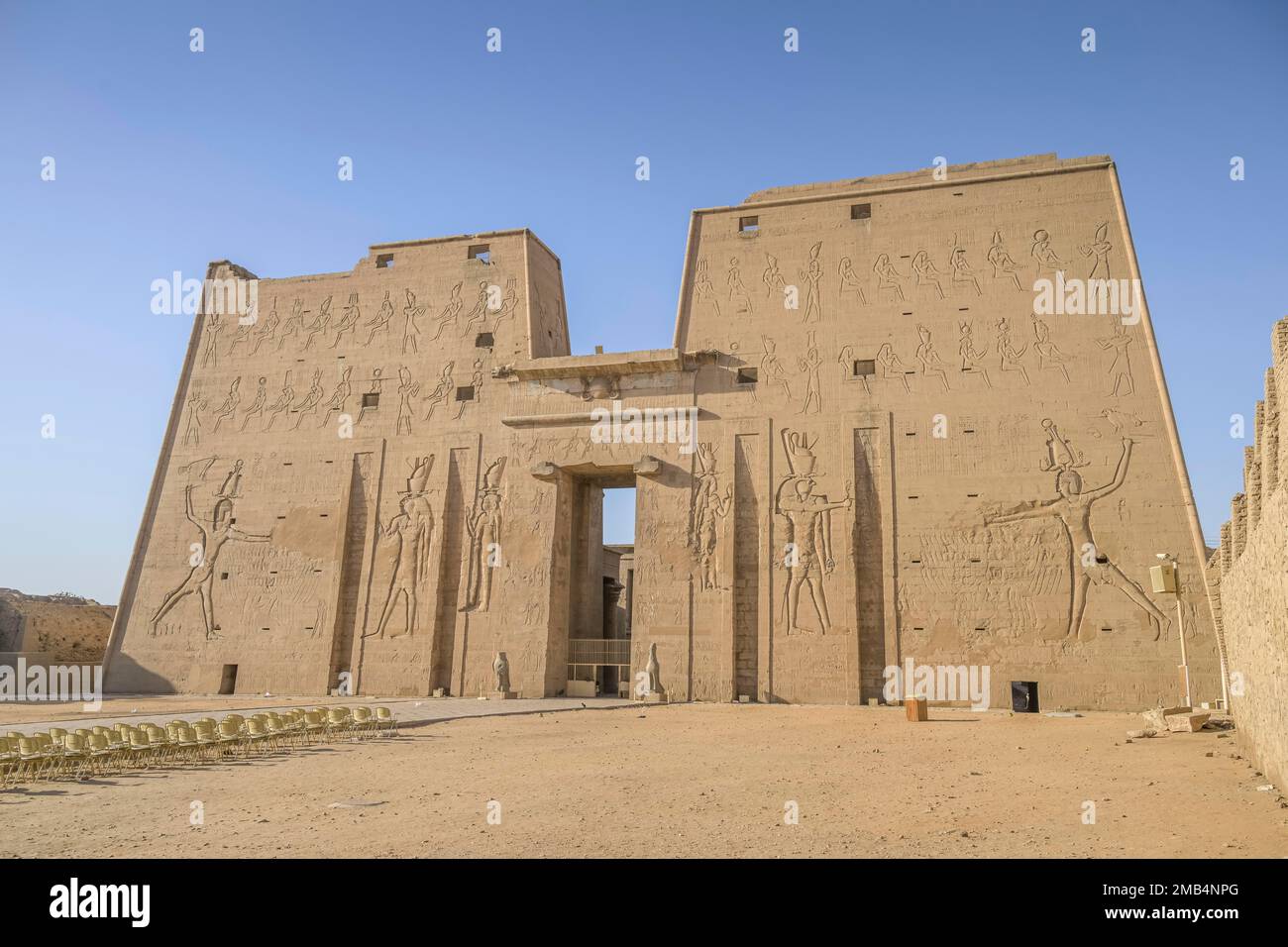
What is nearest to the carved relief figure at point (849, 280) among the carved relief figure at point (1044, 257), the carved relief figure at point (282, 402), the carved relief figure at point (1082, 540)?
the carved relief figure at point (1044, 257)

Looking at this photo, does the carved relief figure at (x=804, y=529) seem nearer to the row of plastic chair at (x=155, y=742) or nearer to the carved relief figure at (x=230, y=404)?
the row of plastic chair at (x=155, y=742)

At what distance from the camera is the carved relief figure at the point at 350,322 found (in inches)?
956

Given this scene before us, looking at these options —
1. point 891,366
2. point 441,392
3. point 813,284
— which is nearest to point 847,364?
point 891,366

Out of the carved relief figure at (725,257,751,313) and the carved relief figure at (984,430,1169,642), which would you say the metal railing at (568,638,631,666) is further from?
the carved relief figure at (984,430,1169,642)

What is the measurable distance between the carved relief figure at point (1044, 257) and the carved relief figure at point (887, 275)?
2.92 m

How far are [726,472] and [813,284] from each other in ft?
16.5

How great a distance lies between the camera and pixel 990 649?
1784cm

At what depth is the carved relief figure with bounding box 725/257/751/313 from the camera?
2141 cm

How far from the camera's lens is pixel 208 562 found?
2339cm

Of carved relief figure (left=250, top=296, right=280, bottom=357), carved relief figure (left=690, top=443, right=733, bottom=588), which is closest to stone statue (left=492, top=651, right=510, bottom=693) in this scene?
carved relief figure (left=690, top=443, right=733, bottom=588)

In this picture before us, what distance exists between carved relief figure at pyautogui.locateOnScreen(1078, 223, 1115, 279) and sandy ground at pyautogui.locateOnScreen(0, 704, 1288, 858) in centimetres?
1131

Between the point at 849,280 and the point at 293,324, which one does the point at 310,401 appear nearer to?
the point at 293,324
